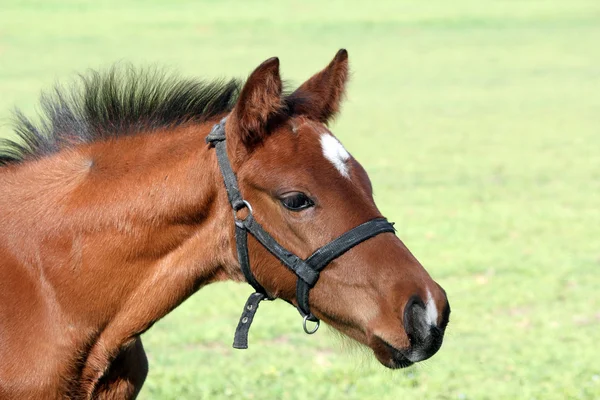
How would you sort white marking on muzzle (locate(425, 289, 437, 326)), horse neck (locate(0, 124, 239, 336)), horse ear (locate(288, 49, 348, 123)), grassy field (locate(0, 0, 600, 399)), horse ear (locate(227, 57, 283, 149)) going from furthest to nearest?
grassy field (locate(0, 0, 600, 399)) < horse ear (locate(288, 49, 348, 123)) < horse neck (locate(0, 124, 239, 336)) < horse ear (locate(227, 57, 283, 149)) < white marking on muzzle (locate(425, 289, 437, 326))

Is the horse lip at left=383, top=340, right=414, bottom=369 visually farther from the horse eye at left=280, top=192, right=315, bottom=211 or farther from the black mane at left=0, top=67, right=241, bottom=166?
the black mane at left=0, top=67, right=241, bottom=166

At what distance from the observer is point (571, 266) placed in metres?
10.2

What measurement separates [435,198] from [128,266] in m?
10.3

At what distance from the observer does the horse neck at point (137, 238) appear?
3.55 metres

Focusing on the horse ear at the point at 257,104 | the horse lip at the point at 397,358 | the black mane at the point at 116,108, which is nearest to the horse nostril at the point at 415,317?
the horse lip at the point at 397,358

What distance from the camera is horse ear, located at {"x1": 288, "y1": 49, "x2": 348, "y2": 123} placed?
3.78 m

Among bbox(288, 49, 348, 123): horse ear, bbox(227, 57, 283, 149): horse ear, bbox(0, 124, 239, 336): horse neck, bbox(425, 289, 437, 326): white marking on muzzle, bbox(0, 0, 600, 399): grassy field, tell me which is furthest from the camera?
bbox(0, 0, 600, 399): grassy field

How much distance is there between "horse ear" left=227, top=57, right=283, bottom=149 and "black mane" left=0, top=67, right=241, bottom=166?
395mm

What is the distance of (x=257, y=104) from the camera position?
342 cm

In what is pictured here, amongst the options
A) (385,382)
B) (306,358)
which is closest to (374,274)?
(385,382)

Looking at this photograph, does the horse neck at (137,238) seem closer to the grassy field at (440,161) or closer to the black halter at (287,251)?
the black halter at (287,251)

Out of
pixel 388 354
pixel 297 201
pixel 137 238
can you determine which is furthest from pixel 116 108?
pixel 388 354

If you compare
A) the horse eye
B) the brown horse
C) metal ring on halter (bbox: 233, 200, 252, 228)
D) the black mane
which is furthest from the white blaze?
the black mane

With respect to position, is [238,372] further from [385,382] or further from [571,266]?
[571,266]
